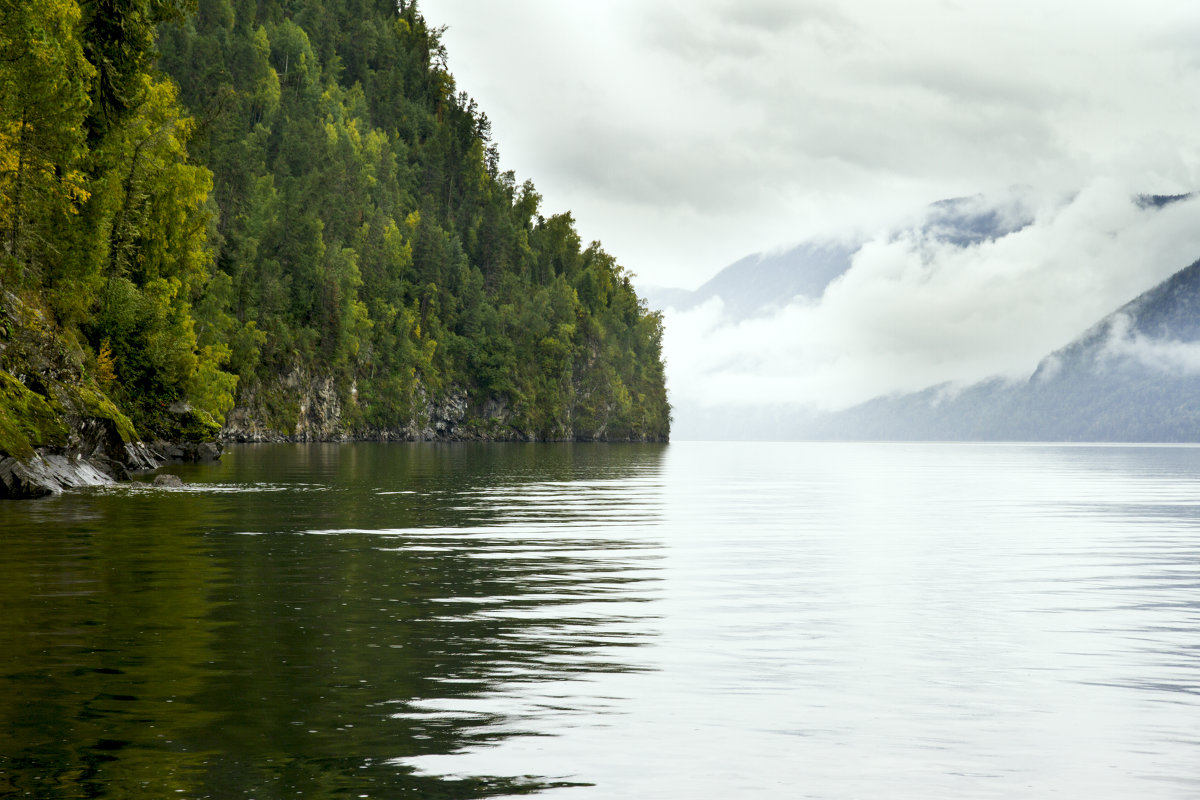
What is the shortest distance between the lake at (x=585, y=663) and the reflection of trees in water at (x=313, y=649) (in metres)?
0.06

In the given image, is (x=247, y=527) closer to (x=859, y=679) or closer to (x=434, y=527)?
(x=434, y=527)

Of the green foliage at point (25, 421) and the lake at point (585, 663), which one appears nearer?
the lake at point (585, 663)

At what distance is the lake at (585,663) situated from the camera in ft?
34.6

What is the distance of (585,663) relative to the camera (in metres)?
15.5

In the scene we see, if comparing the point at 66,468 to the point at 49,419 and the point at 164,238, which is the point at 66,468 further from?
the point at 164,238

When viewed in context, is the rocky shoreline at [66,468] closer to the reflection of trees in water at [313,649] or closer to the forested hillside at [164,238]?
the forested hillside at [164,238]

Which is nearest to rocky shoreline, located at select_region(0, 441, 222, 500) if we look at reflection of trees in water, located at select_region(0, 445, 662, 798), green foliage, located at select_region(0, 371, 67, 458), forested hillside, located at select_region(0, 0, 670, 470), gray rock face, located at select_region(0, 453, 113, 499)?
gray rock face, located at select_region(0, 453, 113, 499)

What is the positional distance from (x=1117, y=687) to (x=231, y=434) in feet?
448

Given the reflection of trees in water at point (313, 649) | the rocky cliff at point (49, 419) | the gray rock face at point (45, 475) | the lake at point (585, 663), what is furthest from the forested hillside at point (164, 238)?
the lake at point (585, 663)

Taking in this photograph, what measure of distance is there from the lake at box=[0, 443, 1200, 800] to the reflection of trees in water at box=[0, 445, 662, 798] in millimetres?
62

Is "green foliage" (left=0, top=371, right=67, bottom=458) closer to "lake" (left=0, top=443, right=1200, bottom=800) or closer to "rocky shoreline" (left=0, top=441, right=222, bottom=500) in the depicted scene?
"rocky shoreline" (left=0, top=441, right=222, bottom=500)

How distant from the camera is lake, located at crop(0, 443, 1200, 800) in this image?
10.6 metres

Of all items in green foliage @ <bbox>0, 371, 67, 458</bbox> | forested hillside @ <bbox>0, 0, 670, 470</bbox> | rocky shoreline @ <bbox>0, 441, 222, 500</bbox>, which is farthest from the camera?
forested hillside @ <bbox>0, 0, 670, 470</bbox>

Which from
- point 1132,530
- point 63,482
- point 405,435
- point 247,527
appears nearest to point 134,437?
point 63,482
